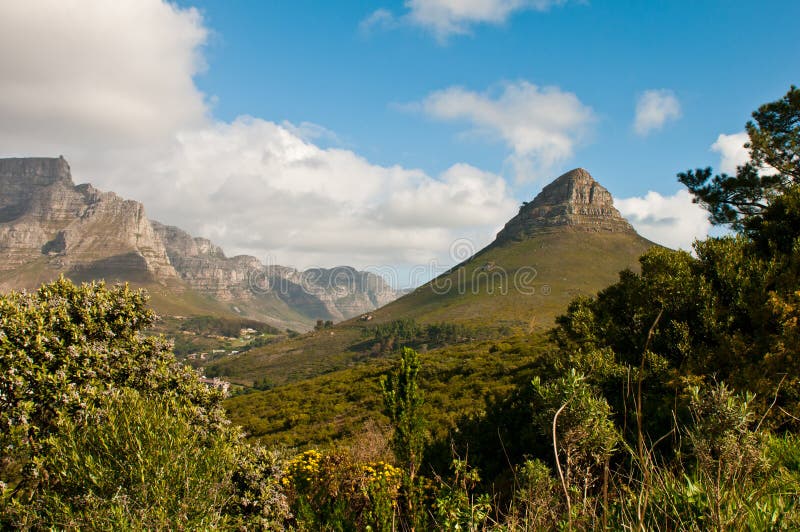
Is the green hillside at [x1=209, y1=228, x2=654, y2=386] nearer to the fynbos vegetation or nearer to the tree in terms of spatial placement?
the tree

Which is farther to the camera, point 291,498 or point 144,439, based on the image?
point 291,498

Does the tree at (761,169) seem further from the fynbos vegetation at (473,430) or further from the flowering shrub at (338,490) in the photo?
the flowering shrub at (338,490)

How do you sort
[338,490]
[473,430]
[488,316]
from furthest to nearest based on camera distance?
[488,316] → [473,430] → [338,490]

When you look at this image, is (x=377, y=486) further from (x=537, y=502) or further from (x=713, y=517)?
(x=713, y=517)

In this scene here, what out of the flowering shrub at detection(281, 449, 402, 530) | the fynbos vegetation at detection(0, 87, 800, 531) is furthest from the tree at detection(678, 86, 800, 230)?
the flowering shrub at detection(281, 449, 402, 530)

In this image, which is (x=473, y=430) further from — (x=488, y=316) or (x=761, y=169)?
(x=488, y=316)

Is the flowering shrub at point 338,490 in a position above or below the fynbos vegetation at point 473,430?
below

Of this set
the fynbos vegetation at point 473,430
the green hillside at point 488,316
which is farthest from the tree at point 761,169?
the green hillside at point 488,316

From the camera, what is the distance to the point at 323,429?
32.6m

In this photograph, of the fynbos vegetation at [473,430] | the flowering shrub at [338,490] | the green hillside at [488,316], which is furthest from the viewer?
the green hillside at [488,316]

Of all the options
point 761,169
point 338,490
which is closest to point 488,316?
point 761,169

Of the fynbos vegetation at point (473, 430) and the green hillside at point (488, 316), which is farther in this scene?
the green hillside at point (488, 316)

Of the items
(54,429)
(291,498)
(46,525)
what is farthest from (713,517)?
(291,498)

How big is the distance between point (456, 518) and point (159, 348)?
11590 millimetres
